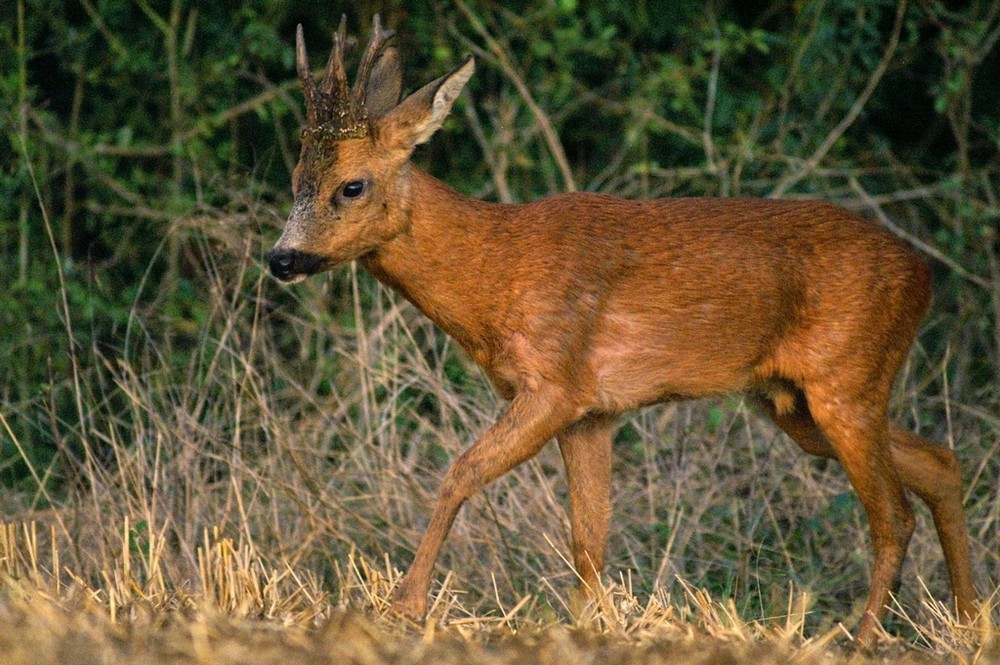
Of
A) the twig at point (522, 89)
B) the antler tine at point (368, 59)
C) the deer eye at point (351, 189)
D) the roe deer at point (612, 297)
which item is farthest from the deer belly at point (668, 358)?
the twig at point (522, 89)

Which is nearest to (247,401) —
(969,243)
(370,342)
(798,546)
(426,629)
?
(370,342)

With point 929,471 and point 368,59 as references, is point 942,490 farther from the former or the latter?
point 368,59

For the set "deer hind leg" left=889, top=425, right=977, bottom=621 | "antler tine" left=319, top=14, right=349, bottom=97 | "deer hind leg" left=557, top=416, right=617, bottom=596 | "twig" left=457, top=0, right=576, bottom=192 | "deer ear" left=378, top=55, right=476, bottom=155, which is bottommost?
"deer hind leg" left=889, top=425, right=977, bottom=621

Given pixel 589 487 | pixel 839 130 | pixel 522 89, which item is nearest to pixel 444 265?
pixel 589 487

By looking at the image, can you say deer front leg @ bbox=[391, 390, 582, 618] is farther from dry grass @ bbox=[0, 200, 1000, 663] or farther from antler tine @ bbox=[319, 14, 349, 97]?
antler tine @ bbox=[319, 14, 349, 97]

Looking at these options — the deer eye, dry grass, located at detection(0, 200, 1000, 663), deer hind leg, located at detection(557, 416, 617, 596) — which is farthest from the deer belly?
the deer eye

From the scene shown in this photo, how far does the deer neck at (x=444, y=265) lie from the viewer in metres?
6.01

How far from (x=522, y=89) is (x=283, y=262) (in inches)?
130

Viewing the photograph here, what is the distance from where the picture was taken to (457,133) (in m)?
10.2

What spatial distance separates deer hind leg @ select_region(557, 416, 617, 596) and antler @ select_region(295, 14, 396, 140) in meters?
1.45

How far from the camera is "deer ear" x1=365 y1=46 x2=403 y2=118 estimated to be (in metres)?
6.15

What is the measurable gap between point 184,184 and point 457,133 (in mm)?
1728

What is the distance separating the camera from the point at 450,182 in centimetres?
993

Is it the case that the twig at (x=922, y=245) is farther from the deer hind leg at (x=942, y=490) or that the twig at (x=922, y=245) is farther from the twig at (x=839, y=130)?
the deer hind leg at (x=942, y=490)
